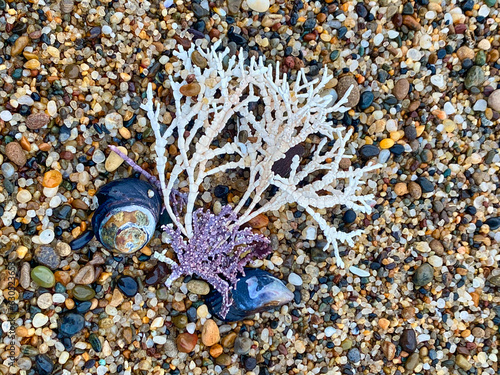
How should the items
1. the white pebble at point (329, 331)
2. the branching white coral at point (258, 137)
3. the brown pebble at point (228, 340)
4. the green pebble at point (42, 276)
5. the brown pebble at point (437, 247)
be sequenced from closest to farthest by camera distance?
the branching white coral at point (258, 137) → the green pebble at point (42, 276) → the brown pebble at point (228, 340) → the white pebble at point (329, 331) → the brown pebble at point (437, 247)

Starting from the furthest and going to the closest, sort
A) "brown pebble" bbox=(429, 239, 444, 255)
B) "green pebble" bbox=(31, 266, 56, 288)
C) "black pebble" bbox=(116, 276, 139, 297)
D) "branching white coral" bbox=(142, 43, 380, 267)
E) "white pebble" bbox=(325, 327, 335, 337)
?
"brown pebble" bbox=(429, 239, 444, 255) < "white pebble" bbox=(325, 327, 335, 337) < "black pebble" bbox=(116, 276, 139, 297) < "green pebble" bbox=(31, 266, 56, 288) < "branching white coral" bbox=(142, 43, 380, 267)

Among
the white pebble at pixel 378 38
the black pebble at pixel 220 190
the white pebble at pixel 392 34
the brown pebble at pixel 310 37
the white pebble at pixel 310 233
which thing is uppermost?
the white pebble at pixel 392 34

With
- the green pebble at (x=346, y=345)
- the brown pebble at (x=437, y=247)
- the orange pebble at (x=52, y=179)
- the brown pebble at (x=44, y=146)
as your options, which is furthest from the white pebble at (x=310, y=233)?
the brown pebble at (x=44, y=146)

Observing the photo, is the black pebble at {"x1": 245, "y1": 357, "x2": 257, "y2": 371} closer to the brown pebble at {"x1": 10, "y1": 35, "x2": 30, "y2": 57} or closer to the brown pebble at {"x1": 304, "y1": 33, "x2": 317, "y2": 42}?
the brown pebble at {"x1": 304, "y1": 33, "x2": 317, "y2": 42}

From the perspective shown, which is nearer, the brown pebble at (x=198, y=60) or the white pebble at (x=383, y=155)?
the brown pebble at (x=198, y=60)

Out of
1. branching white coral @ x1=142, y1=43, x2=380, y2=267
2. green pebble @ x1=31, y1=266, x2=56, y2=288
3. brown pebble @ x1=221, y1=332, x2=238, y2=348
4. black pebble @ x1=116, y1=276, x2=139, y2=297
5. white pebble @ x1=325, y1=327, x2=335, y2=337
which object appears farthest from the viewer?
white pebble @ x1=325, y1=327, x2=335, y2=337

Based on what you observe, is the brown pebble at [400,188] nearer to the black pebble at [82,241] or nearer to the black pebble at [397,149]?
the black pebble at [397,149]

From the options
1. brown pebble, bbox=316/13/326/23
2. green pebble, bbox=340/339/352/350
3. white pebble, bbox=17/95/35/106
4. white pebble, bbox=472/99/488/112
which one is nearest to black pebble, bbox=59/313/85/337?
white pebble, bbox=17/95/35/106

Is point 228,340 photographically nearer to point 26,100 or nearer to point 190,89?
point 190,89
